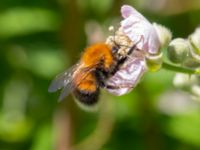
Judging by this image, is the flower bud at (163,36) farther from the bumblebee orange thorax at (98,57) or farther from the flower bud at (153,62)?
the bumblebee orange thorax at (98,57)

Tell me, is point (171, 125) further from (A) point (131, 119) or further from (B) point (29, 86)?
(B) point (29, 86)

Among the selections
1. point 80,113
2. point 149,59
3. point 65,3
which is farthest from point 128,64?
point 65,3

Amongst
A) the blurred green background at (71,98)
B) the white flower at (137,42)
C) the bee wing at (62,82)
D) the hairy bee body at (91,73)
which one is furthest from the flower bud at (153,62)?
the blurred green background at (71,98)

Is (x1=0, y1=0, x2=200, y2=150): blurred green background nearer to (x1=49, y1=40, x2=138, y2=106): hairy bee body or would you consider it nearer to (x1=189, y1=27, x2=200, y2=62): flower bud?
(x1=49, y1=40, x2=138, y2=106): hairy bee body

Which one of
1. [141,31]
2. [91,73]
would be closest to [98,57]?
[91,73]

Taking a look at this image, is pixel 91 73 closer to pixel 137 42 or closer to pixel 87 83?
pixel 87 83

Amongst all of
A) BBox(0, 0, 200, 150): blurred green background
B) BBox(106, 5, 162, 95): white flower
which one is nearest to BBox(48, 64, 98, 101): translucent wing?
BBox(106, 5, 162, 95): white flower

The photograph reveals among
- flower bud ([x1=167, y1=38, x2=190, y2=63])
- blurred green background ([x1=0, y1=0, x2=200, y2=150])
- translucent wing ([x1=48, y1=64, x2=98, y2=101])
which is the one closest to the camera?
flower bud ([x1=167, y1=38, x2=190, y2=63])
